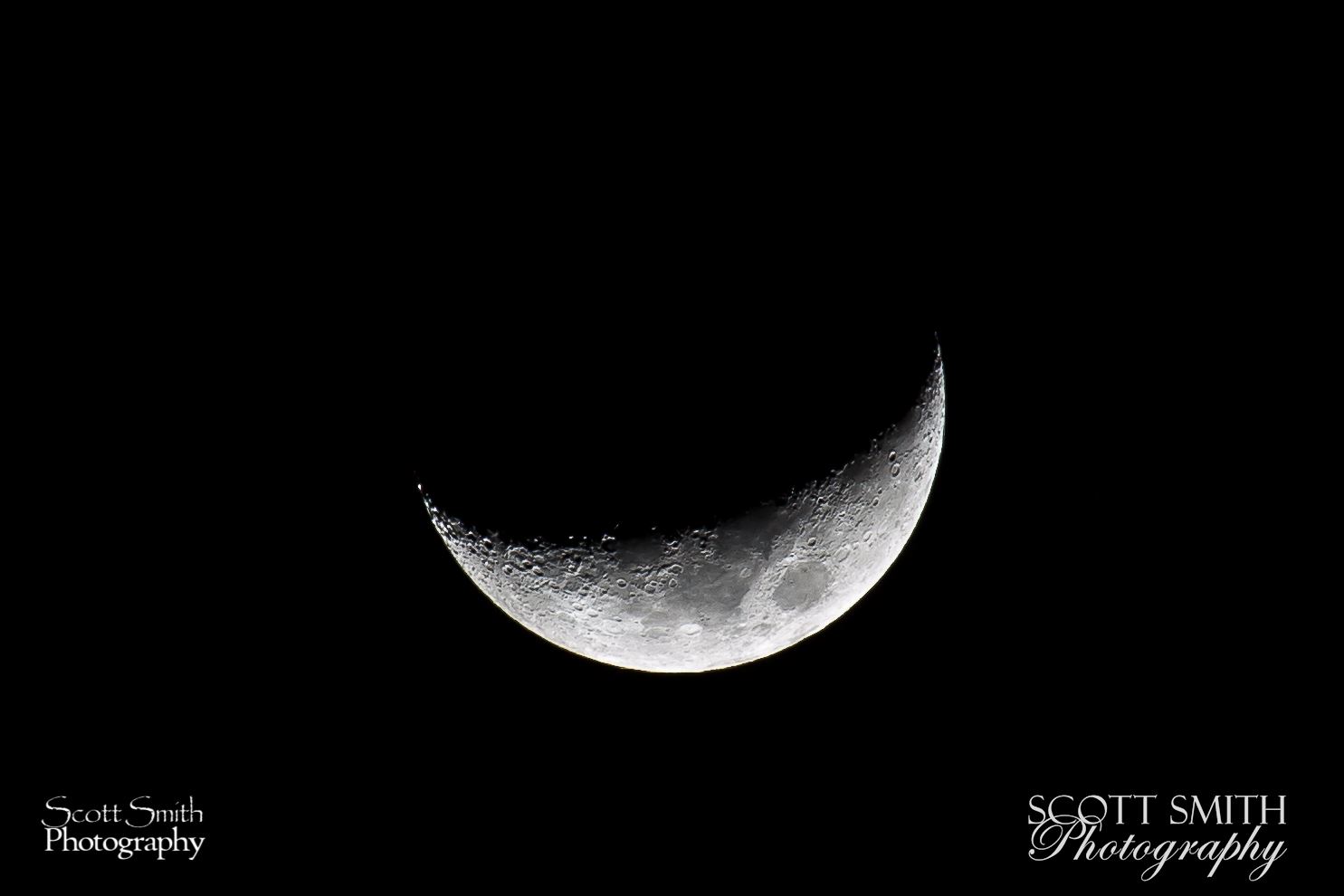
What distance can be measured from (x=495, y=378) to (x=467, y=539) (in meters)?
0.46

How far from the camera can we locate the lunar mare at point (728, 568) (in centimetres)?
172

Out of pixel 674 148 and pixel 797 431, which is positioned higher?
pixel 674 148

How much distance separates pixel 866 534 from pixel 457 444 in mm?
868

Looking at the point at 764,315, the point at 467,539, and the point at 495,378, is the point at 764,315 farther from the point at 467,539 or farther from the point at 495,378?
the point at 467,539

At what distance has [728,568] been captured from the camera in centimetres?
175

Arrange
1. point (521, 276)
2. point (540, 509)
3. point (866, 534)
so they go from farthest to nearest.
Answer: point (866, 534)
point (540, 509)
point (521, 276)

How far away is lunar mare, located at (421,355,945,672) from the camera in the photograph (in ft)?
5.65

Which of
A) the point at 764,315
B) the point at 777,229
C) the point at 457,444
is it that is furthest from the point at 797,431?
the point at 457,444

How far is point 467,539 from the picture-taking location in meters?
1.89

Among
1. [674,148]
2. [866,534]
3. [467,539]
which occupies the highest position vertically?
[674,148]

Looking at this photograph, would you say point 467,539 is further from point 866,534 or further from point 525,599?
point 866,534

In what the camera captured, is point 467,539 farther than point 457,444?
Yes

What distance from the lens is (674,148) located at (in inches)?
61.4

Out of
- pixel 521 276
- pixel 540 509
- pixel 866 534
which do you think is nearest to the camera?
pixel 521 276
